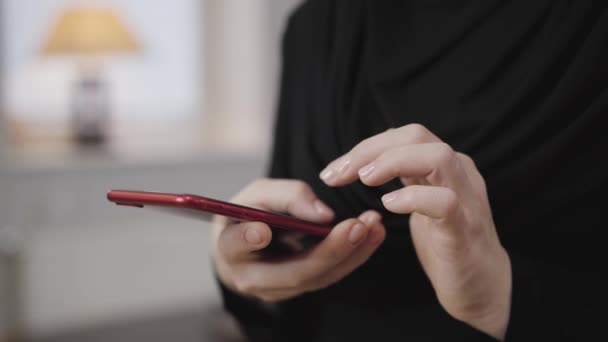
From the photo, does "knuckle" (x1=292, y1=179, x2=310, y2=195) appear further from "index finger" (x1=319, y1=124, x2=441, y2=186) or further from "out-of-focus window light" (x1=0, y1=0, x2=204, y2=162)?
"out-of-focus window light" (x1=0, y1=0, x2=204, y2=162)

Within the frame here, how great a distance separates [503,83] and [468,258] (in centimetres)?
15

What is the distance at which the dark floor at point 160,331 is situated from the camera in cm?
180

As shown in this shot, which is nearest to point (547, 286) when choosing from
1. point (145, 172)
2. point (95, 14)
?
point (145, 172)

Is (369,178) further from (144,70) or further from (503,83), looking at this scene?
(144,70)

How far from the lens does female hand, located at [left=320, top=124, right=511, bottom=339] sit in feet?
1.19

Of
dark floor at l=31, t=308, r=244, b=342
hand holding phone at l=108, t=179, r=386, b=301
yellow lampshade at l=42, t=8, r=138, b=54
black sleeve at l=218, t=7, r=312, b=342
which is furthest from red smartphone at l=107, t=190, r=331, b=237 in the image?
yellow lampshade at l=42, t=8, r=138, b=54

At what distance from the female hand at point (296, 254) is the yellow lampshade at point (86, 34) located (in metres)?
1.50

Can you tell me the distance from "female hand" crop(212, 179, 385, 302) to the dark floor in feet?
4.17

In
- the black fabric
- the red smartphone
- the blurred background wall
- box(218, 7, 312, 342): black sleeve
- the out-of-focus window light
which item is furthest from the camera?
the out-of-focus window light

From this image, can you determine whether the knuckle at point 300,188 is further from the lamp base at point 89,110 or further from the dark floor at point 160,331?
the lamp base at point 89,110

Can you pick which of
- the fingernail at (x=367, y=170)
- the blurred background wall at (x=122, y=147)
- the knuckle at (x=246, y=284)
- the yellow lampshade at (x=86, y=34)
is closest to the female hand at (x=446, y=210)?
the fingernail at (x=367, y=170)

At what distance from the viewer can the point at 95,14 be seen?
189cm

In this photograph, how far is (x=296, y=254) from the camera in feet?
1.58

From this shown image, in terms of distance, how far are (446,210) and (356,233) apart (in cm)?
9
